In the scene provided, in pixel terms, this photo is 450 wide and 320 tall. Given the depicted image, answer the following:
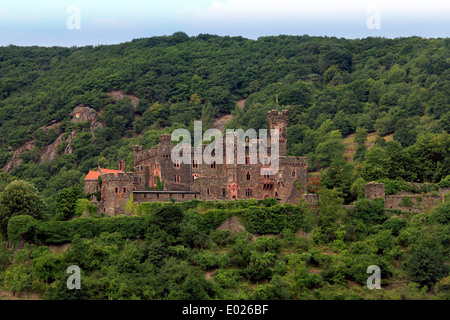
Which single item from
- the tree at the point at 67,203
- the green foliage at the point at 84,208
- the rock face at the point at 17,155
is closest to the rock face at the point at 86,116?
the rock face at the point at 17,155

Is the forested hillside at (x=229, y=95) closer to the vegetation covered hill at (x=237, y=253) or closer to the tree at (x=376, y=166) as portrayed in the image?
the tree at (x=376, y=166)

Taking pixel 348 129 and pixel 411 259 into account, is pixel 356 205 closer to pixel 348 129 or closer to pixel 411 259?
pixel 411 259

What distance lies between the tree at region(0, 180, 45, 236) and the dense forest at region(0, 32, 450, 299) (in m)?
0.12

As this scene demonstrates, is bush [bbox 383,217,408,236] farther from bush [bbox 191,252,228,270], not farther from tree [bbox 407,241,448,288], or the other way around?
bush [bbox 191,252,228,270]

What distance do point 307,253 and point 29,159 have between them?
68.6 metres

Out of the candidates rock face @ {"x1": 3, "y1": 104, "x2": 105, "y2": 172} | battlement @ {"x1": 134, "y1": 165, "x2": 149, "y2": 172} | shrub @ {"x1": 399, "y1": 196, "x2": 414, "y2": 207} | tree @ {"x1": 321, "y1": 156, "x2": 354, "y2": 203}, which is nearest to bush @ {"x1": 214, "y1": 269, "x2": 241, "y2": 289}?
tree @ {"x1": 321, "y1": 156, "x2": 354, "y2": 203}

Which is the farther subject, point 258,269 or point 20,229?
point 20,229

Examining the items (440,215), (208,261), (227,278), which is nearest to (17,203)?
(208,261)

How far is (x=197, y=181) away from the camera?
7719 cm

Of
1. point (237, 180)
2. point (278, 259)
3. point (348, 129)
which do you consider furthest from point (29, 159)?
point (278, 259)

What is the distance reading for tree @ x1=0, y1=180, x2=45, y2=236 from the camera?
73.1 meters

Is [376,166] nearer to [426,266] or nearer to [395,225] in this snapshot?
[395,225]

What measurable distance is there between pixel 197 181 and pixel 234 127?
44.1 meters

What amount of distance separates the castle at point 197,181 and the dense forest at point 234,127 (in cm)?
175
